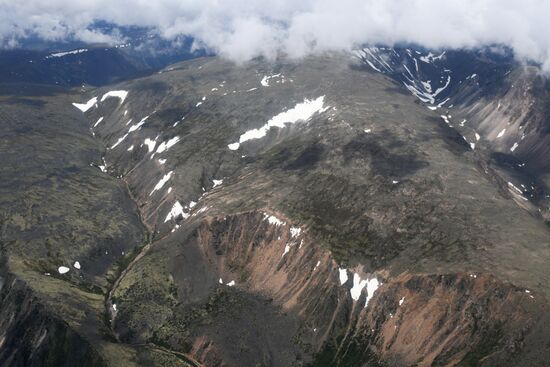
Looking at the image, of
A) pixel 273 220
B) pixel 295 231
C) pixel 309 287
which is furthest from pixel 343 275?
pixel 273 220

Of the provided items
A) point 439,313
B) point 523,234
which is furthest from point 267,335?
point 523,234

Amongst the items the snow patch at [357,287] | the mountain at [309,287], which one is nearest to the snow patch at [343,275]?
the mountain at [309,287]

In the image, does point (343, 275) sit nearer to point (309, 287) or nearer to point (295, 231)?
point (309, 287)

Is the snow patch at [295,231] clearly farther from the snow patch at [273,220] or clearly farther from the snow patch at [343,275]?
the snow patch at [343,275]

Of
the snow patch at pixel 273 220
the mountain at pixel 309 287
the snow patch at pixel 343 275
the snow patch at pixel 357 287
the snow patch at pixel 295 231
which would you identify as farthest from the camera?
the snow patch at pixel 273 220

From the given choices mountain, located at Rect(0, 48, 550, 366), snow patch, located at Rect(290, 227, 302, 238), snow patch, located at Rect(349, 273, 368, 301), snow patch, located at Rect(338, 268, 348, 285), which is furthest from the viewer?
snow patch, located at Rect(290, 227, 302, 238)

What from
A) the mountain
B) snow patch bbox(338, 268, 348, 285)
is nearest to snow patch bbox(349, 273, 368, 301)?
the mountain

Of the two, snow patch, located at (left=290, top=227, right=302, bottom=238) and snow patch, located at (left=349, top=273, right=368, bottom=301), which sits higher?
snow patch, located at (left=349, top=273, right=368, bottom=301)

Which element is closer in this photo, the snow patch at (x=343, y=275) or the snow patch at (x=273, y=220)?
the snow patch at (x=343, y=275)

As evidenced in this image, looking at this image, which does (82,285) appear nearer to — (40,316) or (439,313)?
(40,316)

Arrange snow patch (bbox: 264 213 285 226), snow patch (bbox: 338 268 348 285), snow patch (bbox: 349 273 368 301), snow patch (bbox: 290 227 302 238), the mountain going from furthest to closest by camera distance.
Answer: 1. snow patch (bbox: 264 213 285 226)
2. snow patch (bbox: 290 227 302 238)
3. snow patch (bbox: 338 268 348 285)
4. snow patch (bbox: 349 273 368 301)
5. the mountain

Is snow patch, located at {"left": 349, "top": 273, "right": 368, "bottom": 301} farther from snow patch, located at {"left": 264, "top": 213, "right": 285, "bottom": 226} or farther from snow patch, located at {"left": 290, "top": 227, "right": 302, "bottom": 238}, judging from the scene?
snow patch, located at {"left": 264, "top": 213, "right": 285, "bottom": 226}
